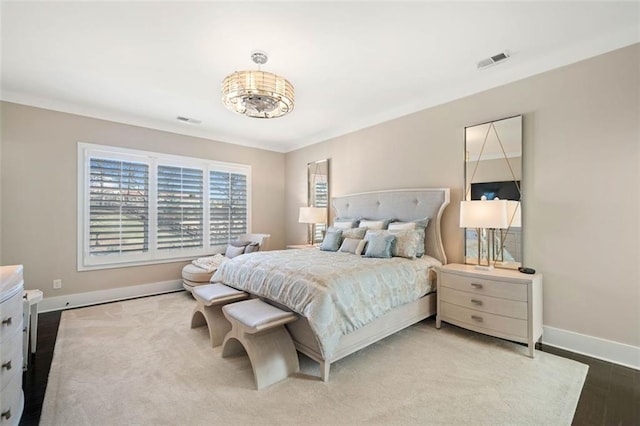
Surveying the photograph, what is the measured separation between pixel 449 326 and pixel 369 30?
10.2ft

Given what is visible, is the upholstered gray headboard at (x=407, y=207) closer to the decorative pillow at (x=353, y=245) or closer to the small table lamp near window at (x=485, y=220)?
the small table lamp near window at (x=485, y=220)

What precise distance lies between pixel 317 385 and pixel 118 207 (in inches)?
155

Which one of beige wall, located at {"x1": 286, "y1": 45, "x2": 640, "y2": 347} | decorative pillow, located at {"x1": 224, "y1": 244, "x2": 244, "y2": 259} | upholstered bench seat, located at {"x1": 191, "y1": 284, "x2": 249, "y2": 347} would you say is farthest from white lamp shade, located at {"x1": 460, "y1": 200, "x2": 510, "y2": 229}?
decorative pillow, located at {"x1": 224, "y1": 244, "x2": 244, "y2": 259}

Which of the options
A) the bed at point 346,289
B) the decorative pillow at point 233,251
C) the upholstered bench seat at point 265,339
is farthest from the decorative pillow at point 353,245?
the decorative pillow at point 233,251

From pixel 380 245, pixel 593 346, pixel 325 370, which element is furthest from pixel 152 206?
pixel 593 346

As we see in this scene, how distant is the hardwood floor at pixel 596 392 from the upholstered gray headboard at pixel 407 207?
1.47 m

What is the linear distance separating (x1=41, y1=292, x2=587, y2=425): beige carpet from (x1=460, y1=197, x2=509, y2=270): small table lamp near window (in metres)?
0.86

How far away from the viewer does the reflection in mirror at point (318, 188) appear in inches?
207

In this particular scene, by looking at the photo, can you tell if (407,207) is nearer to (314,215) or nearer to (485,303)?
(485,303)

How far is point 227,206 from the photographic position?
17.9ft

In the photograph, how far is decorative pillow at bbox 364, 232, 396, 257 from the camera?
3.20m

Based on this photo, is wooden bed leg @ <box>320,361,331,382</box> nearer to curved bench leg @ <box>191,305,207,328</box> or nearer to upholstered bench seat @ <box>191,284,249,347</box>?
upholstered bench seat @ <box>191,284,249,347</box>

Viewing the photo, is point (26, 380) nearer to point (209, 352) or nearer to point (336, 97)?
point (209, 352)

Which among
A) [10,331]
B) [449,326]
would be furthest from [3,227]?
[449,326]
